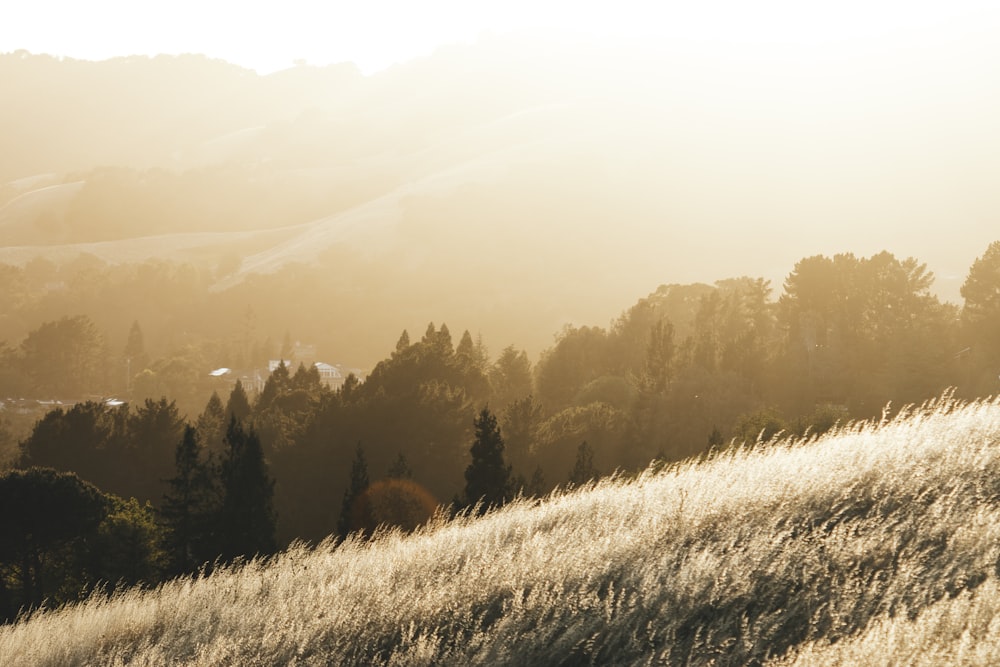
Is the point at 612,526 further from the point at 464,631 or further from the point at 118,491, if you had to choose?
the point at 118,491

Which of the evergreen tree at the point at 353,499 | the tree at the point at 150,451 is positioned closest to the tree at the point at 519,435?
the evergreen tree at the point at 353,499

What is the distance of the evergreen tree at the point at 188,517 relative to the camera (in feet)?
154

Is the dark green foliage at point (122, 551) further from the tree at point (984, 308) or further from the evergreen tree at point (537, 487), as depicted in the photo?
the tree at point (984, 308)

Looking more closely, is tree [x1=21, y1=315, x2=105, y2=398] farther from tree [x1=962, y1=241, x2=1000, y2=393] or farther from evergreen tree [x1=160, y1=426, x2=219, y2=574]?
tree [x1=962, y1=241, x2=1000, y2=393]

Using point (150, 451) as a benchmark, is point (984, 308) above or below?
above

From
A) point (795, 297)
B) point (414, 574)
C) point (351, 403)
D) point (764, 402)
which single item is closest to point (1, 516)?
point (351, 403)

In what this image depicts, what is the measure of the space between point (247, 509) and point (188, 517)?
5229 millimetres

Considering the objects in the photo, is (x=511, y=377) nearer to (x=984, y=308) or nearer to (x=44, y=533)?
(x=984, y=308)

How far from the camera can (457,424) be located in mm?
71312

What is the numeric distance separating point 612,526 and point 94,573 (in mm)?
39994

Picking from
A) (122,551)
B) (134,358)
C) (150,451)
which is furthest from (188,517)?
(134,358)

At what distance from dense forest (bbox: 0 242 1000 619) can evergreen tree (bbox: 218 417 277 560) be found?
0.27ft

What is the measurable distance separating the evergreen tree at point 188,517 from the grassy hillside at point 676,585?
112 feet

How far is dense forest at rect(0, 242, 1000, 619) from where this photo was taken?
45.4 metres
